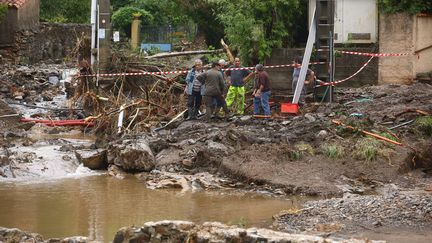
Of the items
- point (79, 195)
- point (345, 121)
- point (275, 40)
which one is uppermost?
point (275, 40)

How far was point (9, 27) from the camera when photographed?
37.5 meters

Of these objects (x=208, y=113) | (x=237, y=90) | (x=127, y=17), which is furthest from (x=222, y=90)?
(x=127, y=17)

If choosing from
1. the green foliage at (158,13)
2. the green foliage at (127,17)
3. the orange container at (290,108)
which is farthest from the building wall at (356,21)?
the green foliage at (127,17)

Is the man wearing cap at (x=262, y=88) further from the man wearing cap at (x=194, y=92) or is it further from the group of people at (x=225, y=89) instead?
the man wearing cap at (x=194, y=92)

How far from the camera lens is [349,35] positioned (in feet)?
82.1

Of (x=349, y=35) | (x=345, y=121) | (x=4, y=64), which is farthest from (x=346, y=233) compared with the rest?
(x=4, y=64)

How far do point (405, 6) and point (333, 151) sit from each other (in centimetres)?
989

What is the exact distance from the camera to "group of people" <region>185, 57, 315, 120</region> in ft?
62.3

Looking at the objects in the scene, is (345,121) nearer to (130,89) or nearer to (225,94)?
(225,94)

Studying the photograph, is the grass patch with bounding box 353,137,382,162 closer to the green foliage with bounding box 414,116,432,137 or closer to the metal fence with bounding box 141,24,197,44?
the green foliage with bounding box 414,116,432,137

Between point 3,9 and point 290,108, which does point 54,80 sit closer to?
point 3,9

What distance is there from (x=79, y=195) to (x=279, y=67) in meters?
11.1

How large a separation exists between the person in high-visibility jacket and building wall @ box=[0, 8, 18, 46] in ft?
63.3

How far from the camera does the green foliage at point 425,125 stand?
16531 mm
